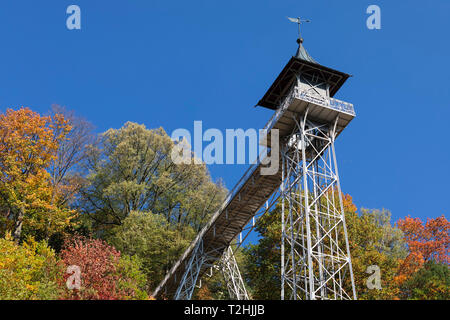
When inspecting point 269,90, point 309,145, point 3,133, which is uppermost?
point 269,90

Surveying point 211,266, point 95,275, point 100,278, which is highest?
point 211,266

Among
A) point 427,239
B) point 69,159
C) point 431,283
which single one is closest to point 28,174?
point 69,159

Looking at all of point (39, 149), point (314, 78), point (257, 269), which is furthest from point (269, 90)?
point (39, 149)

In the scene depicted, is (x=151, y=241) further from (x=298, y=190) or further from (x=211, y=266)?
(x=298, y=190)

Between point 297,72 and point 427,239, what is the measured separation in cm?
2391

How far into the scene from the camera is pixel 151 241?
28.5 meters

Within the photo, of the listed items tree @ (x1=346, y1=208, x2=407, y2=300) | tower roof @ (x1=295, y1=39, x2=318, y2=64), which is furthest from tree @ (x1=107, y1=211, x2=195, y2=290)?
tower roof @ (x1=295, y1=39, x2=318, y2=64)

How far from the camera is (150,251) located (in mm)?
28672

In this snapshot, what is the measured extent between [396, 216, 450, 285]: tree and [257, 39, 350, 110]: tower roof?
17226 mm

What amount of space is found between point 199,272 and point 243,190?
24.5 feet

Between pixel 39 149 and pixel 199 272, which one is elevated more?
pixel 39 149

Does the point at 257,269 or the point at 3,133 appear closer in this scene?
the point at 3,133
